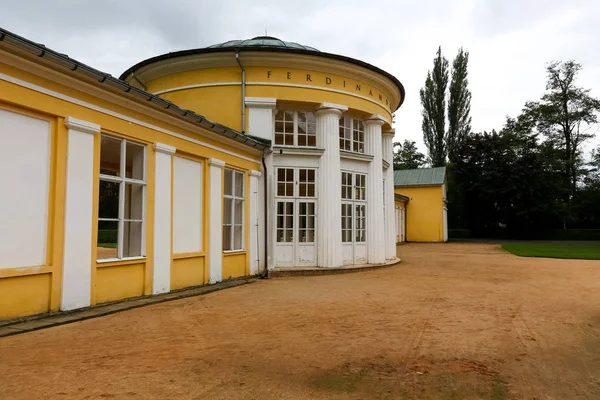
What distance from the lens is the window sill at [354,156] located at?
13895 millimetres

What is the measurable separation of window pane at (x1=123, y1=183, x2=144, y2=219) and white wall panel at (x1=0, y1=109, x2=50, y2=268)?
6.93 feet

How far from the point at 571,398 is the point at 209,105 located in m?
11.6

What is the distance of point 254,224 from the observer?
1245cm

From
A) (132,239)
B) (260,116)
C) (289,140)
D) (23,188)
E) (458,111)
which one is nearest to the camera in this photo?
(23,188)

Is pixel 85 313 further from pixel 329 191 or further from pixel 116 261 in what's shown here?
pixel 329 191

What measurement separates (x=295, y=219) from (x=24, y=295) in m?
8.07

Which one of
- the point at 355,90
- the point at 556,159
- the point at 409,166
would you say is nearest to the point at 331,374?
the point at 355,90

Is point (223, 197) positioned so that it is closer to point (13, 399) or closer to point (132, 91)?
point (132, 91)

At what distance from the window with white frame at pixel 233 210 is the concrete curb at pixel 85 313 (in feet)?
6.55

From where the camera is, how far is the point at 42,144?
6.37 m

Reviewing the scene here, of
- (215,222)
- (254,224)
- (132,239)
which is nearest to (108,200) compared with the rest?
(132,239)

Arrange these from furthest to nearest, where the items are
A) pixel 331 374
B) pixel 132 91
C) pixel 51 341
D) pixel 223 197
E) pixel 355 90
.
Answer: pixel 355 90, pixel 223 197, pixel 132 91, pixel 51 341, pixel 331 374

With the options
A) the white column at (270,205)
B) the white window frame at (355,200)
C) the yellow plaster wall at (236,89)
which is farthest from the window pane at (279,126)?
the white window frame at (355,200)

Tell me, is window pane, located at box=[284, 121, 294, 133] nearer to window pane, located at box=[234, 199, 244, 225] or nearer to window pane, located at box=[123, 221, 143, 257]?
window pane, located at box=[234, 199, 244, 225]
